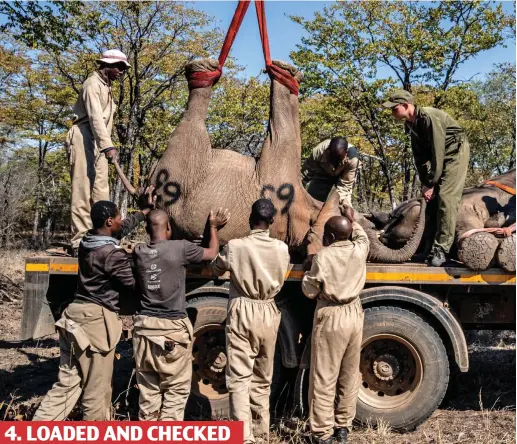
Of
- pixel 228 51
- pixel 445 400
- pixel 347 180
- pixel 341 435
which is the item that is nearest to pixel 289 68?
pixel 228 51

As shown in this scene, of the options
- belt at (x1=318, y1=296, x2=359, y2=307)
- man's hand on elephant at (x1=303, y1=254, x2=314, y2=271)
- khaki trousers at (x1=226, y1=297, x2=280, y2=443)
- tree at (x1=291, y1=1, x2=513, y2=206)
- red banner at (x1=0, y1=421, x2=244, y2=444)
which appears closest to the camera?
red banner at (x1=0, y1=421, x2=244, y2=444)

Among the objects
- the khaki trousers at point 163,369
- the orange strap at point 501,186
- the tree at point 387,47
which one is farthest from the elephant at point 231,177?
the tree at point 387,47

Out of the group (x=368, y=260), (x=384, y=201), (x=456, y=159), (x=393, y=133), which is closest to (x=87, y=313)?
(x=368, y=260)

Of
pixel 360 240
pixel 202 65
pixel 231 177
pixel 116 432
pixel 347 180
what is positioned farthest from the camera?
pixel 347 180

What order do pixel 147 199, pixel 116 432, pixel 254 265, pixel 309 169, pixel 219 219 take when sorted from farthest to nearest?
pixel 309 169, pixel 147 199, pixel 219 219, pixel 254 265, pixel 116 432

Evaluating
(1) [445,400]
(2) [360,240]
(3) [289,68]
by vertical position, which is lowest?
(1) [445,400]

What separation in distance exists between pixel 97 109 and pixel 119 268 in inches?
67.9

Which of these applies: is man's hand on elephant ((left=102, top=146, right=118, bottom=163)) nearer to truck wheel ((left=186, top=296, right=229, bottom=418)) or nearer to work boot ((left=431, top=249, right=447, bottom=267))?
truck wheel ((left=186, top=296, right=229, bottom=418))

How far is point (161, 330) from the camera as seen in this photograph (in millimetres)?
3945

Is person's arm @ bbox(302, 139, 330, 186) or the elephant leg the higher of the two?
person's arm @ bbox(302, 139, 330, 186)

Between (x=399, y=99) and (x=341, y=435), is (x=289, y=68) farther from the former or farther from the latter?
(x=341, y=435)

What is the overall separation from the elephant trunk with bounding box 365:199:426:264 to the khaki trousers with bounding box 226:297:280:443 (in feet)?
4.00

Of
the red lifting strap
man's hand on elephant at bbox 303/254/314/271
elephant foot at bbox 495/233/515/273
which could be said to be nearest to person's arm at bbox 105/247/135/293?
man's hand on elephant at bbox 303/254/314/271

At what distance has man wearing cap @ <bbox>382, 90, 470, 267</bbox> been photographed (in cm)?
494
